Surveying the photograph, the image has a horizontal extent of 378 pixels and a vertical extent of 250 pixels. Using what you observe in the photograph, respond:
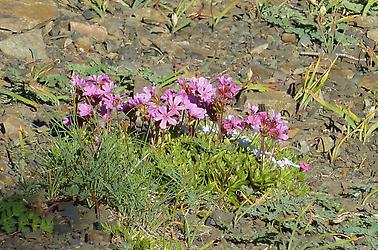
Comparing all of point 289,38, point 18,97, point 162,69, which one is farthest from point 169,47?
point 18,97

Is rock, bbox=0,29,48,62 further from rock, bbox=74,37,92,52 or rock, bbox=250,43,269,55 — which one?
rock, bbox=250,43,269,55

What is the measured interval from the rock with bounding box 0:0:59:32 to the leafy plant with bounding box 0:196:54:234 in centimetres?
206

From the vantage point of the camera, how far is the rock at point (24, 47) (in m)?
5.27

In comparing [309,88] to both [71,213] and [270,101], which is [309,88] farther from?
[71,213]

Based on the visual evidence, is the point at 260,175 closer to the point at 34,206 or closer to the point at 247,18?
the point at 34,206

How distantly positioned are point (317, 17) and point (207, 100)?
235cm

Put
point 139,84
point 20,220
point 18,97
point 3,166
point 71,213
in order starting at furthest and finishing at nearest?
1. point 139,84
2. point 18,97
3. point 3,166
4. point 71,213
5. point 20,220

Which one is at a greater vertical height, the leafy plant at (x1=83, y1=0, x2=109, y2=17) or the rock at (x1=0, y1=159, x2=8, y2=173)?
the rock at (x1=0, y1=159, x2=8, y2=173)

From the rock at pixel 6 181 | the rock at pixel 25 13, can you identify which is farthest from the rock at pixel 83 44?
the rock at pixel 6 181

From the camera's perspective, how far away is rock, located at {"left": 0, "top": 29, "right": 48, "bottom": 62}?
5273 mm

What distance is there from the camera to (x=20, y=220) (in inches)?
146

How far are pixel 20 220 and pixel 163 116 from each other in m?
0.76

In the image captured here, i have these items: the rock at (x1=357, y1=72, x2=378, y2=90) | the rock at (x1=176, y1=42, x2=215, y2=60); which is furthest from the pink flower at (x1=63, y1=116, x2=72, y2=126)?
the rock at (x1=357, y1=72, x2=378, y2=90)

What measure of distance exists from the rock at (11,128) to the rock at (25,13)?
1.24 metres
